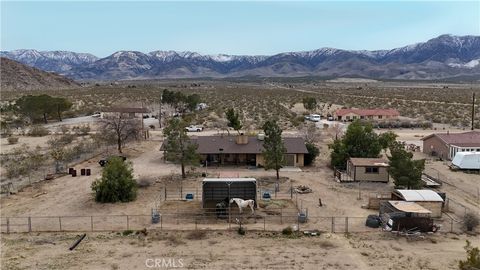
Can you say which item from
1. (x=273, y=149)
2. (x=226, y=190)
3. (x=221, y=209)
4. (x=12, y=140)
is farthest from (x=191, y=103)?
(x=221, y=209)

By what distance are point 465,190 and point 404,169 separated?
658 cm

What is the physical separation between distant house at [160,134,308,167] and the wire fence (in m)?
15.4

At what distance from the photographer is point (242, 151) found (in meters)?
44.4

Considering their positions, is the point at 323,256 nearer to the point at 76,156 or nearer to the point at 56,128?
the point at 76,156

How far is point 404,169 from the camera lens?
3341 centimetres

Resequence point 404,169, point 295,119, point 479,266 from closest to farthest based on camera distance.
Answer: point 479,266
point 404,169
point 295,119

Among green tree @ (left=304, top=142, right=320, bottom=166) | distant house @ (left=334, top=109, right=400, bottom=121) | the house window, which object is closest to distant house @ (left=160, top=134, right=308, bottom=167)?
green tree @ (left=304, top=142, right=320, bottom=166)

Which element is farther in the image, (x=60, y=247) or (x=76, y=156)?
(x=76, y=156)

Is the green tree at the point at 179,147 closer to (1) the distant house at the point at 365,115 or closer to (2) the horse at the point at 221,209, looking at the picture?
(2) the horse at the point at 221,209

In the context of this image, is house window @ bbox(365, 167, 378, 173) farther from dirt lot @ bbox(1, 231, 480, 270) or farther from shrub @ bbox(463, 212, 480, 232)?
dirt lot @ bbox(1, 231, 480, 270)

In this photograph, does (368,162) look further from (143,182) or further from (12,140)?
(12,140)

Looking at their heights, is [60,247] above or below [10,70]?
below

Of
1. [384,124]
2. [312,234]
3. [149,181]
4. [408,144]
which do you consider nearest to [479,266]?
[312,234]

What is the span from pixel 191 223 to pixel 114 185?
7.24 meters
